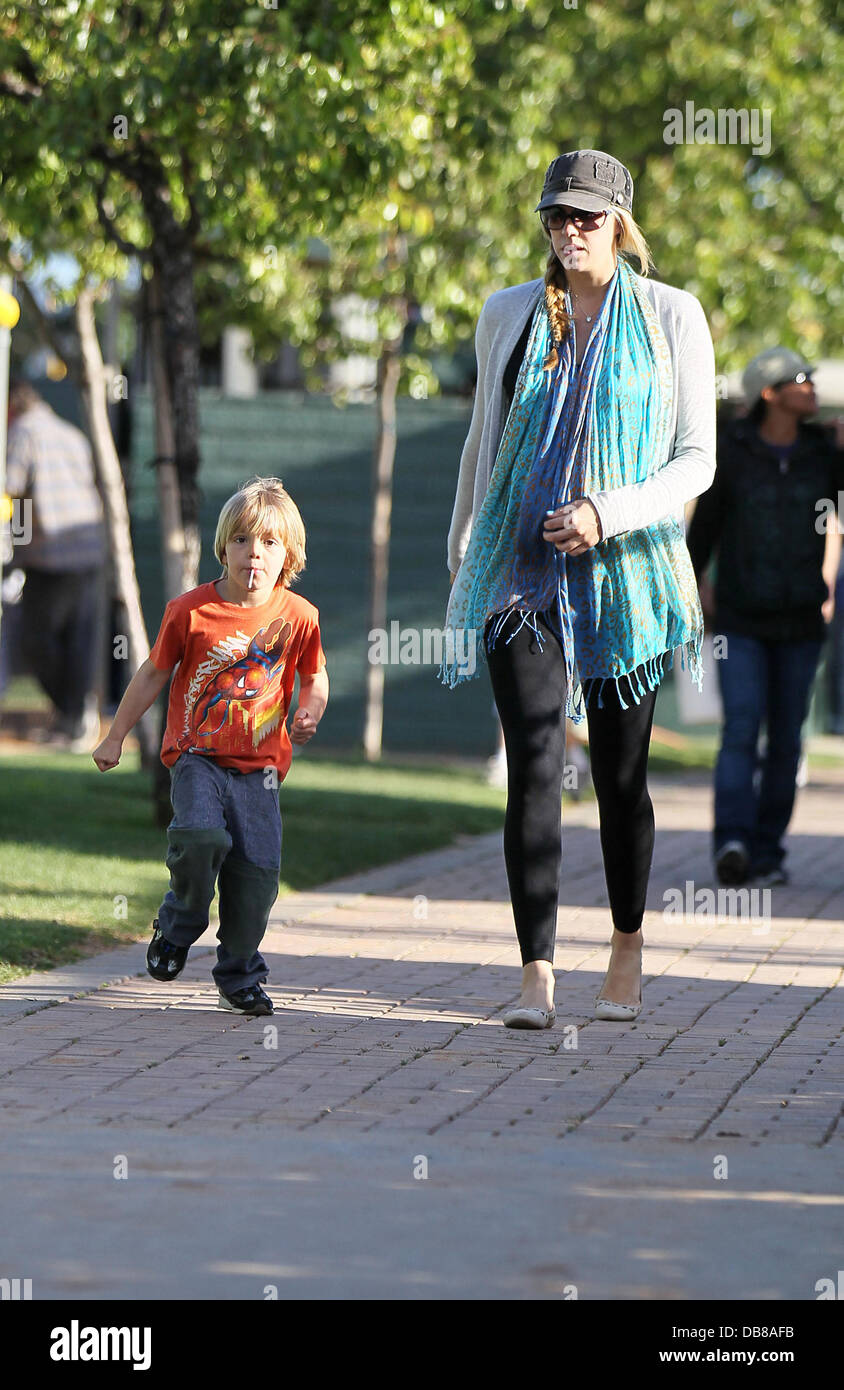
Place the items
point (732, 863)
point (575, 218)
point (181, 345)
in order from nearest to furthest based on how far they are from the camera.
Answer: point (575, 218)
point (732, 863)
point (181, 345)

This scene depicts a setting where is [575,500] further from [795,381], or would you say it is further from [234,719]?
[795,381]

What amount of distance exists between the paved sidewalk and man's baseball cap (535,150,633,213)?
208 centimetres

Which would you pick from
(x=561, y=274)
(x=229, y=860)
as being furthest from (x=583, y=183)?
(x=229, y=860)

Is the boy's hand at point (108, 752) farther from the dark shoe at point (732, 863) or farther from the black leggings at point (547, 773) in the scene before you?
the dark shoe at point (732, 863)

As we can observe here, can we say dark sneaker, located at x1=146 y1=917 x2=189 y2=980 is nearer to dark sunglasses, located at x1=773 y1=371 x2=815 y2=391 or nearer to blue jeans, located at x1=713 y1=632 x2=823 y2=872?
blue jeans, located at x1=713 y1=632 x2=823 y2=872

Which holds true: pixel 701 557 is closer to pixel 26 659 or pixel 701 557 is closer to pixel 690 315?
pixel 690 315

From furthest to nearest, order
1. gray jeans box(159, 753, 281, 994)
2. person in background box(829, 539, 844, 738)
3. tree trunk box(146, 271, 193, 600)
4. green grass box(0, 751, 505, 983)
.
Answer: person in background box(829, 539, 844, 738)
tree trunk box(146, 271, 193, 600)
green grass box(0, 751, 505, 983)
gray jeans box(159, 753, 281, 994)

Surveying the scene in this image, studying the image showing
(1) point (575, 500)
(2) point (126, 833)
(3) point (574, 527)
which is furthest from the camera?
(2) point (126, 833)

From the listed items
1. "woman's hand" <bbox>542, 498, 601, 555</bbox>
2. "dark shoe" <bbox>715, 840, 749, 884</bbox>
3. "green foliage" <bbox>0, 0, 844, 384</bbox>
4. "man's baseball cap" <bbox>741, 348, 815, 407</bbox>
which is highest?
"green foliage" <bbox>0, 0, 844, 384</bbox>

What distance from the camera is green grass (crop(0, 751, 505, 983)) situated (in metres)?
6.75

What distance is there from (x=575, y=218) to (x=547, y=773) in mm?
1394

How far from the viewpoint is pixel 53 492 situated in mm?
13719

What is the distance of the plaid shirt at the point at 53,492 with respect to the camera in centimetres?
1359

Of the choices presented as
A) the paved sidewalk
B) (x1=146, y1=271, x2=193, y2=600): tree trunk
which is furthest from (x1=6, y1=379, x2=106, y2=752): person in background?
the paved sidewalk
